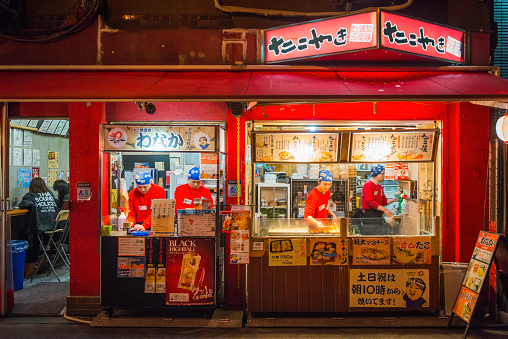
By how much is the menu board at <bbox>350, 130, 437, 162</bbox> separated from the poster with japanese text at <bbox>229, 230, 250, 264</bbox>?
2172mm

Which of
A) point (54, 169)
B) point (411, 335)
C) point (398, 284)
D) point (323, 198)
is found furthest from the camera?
point (54, 169)

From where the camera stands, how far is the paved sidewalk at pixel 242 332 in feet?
17.8

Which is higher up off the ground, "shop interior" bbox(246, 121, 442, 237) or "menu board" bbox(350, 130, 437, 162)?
"menu board" bbox(350, 130, 437, 162)

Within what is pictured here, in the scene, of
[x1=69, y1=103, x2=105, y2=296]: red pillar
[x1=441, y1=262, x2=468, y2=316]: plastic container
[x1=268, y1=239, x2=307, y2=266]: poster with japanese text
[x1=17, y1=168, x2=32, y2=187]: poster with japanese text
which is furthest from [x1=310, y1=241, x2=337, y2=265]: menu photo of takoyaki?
[x1=17, y1=168, x2=32, y2=187]: poster with japanese text

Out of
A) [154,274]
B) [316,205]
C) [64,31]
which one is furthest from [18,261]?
[316,205]

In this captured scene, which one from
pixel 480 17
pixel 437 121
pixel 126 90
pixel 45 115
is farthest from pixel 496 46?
pixel 45 115

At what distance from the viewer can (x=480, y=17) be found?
6.43 meters

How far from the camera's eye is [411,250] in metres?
5.91

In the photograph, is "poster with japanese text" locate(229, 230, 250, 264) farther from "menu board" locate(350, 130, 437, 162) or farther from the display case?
the display case

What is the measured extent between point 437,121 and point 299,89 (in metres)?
2.70

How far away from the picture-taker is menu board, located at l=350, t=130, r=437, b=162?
19.9 ft

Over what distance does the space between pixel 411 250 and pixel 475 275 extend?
93cm

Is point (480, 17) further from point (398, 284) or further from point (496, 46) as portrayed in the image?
point (398, 284)

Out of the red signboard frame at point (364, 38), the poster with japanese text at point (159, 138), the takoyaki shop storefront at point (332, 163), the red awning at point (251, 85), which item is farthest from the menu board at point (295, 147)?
the red signboard frame at point (364, 38)
